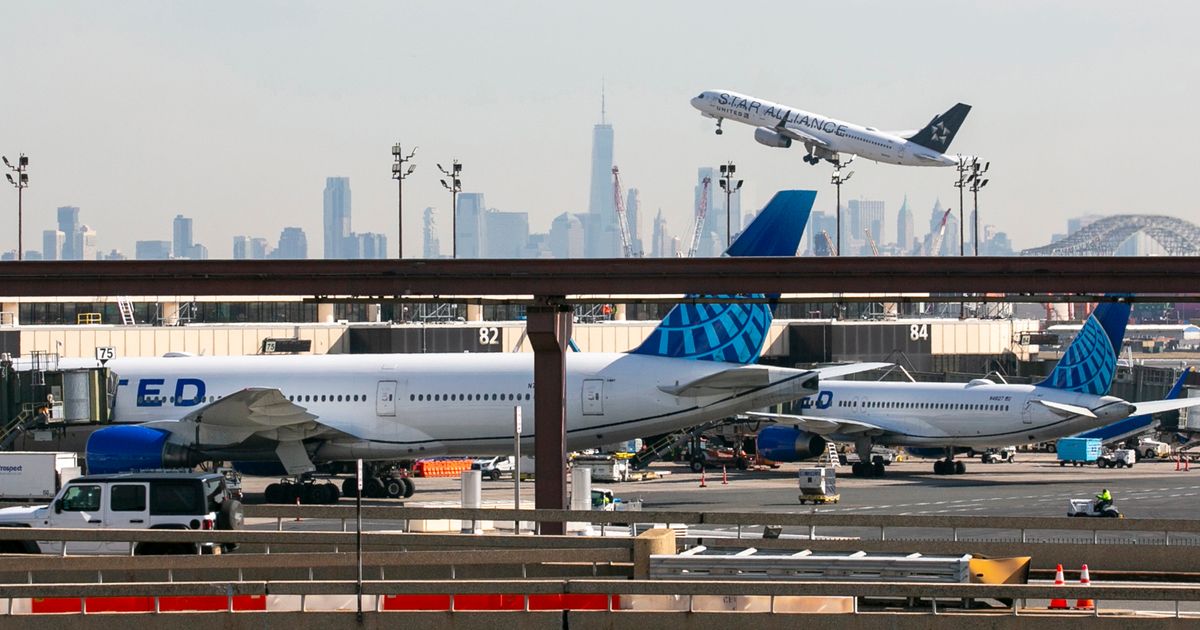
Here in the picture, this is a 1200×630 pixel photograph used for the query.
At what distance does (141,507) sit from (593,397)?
63.0 ft

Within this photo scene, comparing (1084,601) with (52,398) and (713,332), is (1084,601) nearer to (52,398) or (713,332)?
(713,332)

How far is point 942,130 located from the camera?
396 feet

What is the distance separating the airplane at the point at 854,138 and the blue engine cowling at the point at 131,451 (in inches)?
3244

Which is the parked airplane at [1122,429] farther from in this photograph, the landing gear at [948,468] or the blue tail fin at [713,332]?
the blue tail fin at [713,332]

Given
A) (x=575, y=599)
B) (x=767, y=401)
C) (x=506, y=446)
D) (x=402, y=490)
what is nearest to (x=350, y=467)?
(x=402, y=490)

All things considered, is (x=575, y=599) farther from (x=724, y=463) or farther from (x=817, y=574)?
(x=724, y=463)

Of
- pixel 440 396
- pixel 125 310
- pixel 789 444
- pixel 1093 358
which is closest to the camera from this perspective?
pixel 440 396

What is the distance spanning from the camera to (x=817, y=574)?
1758 cm

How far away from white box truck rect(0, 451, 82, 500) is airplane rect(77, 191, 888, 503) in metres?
2.89

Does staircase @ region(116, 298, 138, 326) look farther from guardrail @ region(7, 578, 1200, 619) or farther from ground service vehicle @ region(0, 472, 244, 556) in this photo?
guardrail @ region(7, 578, 1200, 619)

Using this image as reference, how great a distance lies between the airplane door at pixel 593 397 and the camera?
140 feet

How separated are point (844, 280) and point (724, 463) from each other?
37096 mm

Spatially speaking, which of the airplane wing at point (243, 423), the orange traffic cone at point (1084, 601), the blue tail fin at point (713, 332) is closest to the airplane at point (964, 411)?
the blue tail fin at point (713, 332)

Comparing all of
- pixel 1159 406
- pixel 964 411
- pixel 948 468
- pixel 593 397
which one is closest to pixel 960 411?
pixel 964 411
